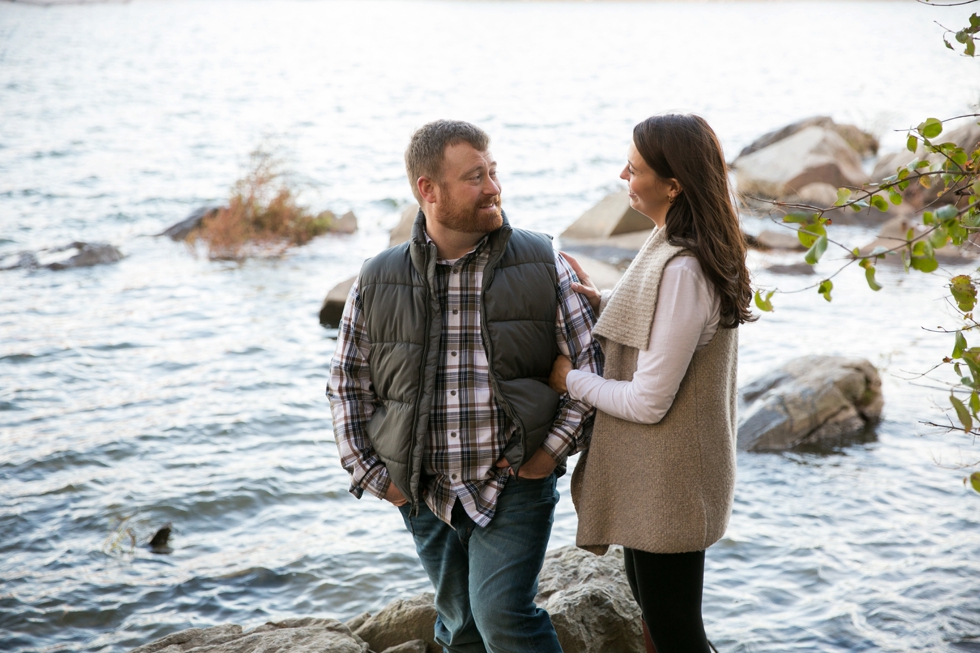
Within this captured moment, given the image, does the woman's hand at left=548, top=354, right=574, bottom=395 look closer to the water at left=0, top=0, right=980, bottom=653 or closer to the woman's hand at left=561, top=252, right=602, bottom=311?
the woman's hand at left=561, top=252, right=602, bottom=311

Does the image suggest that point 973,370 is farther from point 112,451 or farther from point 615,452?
point 112,451

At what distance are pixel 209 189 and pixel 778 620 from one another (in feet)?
50.8

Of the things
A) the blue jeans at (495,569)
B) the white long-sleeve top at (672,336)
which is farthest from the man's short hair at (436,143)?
the blue jeans at (495,569)

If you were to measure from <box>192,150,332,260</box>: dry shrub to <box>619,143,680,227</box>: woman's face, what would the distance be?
1146 centimetres

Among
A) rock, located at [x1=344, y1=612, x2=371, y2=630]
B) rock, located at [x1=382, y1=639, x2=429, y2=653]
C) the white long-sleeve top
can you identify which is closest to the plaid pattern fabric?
the white long-sleeve top

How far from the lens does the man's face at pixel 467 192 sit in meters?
2.96

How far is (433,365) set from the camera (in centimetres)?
301

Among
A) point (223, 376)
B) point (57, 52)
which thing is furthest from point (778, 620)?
point (57, 52)

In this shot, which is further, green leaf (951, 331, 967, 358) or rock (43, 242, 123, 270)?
rock (43, 242, 123, 270)

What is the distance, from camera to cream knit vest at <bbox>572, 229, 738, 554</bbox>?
271 centimetres

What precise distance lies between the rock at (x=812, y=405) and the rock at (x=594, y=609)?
10.7 feet

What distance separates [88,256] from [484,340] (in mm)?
11777

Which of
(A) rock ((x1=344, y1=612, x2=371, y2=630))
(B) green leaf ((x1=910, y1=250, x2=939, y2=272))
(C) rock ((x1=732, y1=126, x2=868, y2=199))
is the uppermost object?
(C) rock ((x1=732, y1=126, x2=868, y2=199))

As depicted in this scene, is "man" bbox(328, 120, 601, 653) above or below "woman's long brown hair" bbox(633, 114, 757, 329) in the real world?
below
